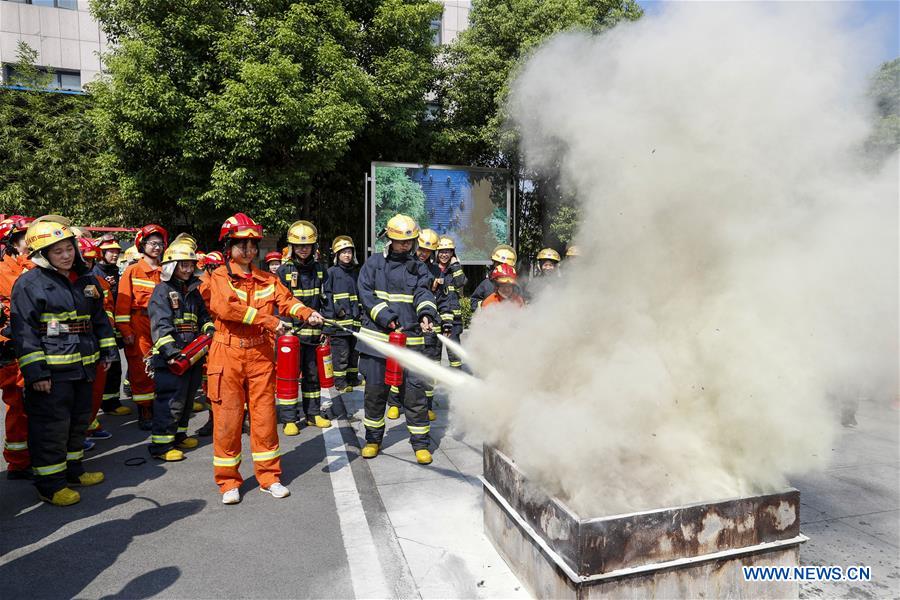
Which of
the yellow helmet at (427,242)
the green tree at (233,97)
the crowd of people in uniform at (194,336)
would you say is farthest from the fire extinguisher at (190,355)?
the green tree at (233,97)

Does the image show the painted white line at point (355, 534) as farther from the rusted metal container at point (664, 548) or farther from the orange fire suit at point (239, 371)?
the rusted metal container at point (664, 548)

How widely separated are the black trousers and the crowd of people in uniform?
0.05ft

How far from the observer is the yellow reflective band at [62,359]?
3965 millimetres

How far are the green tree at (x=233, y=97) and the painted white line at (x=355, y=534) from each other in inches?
318

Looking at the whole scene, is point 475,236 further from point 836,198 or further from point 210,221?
point 836,198

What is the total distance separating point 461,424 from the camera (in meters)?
3.64

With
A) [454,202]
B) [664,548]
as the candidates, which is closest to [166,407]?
[664,548]

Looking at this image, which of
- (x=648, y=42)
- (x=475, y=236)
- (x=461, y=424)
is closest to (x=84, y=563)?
(x=461, y=424)

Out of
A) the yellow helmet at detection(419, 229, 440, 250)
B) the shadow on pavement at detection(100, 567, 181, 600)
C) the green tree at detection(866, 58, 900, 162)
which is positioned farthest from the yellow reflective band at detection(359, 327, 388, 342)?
the green tree at detection(866, 58, 900, 162)

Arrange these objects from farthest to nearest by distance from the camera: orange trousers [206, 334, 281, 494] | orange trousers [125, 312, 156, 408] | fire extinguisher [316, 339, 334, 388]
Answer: orange trousers [125, 312, 156, 408] → fire extinguisher [316, 339, 334, 388] → orange trousers [206, 334, 281, 494]

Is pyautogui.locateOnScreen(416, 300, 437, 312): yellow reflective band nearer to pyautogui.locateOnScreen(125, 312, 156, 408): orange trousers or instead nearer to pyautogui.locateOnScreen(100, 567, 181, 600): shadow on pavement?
pyautogui.locateOnScreen(100, 567, 181, 600): shadow on pavement

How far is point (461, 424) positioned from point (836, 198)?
8.02 feet

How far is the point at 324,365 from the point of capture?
5.82 metres

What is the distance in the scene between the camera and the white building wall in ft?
73.8
